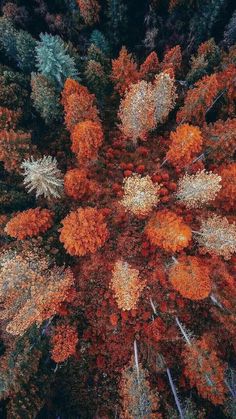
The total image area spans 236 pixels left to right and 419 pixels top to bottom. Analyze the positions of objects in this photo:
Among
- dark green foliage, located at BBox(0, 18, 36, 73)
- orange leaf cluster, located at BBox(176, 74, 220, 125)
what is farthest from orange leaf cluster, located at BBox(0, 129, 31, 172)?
orange leaf cluster, located at BBox(176, 74, 220, 125)

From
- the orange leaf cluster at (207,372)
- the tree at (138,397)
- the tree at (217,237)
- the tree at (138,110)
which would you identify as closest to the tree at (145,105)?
the tree at (138,110)

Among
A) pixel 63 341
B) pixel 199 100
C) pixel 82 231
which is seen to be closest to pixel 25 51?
pixel 199 100

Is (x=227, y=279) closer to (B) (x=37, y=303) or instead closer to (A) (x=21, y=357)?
(B) (x=37, y=303)

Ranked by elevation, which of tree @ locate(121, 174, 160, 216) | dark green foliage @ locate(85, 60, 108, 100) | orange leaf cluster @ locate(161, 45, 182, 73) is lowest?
tree @ locate(121, 174, 160, 216)

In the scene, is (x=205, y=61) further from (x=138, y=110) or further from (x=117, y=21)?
(x=117, y=21)

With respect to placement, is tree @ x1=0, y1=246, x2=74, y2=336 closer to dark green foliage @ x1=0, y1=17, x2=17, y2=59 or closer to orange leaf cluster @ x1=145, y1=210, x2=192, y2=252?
orange leaf cluster @ x1=145, y1=210, x2=192, y2=252

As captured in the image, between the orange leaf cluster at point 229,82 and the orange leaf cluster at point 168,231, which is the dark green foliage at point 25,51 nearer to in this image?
the orange leaf cluster at point 229,82
